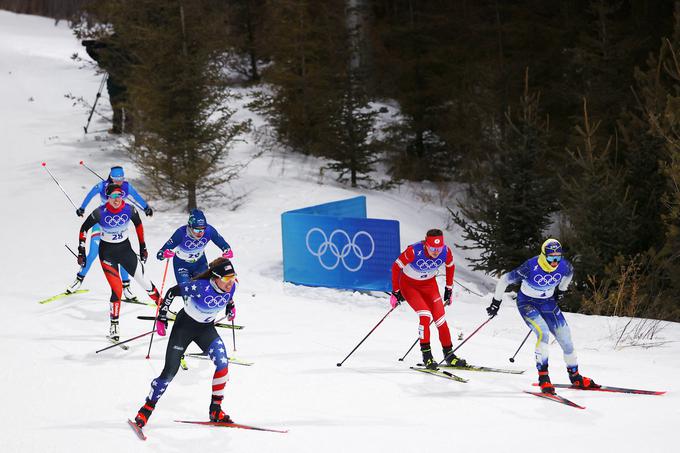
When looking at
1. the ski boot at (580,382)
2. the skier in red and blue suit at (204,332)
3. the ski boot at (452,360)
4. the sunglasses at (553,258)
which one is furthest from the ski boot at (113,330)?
the ski boot at (580,382)

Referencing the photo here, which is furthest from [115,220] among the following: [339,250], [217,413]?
[217,413]

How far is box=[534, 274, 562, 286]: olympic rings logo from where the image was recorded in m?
9.45

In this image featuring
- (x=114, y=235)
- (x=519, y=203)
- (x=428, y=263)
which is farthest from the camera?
(x=519, y=203)

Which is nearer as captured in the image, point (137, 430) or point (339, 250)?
point (137, 430)

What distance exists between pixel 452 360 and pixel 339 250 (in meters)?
5.02

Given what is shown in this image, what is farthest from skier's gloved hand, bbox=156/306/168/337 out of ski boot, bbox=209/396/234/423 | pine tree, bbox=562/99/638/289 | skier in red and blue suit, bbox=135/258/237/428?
pine tree, bbox=562/99/638/289

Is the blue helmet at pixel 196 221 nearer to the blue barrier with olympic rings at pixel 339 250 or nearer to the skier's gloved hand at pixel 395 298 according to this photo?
the skier's gloved hand at pixel 395 298

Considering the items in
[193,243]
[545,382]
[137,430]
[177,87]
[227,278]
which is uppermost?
[177,87]

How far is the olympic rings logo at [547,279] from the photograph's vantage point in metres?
9.45

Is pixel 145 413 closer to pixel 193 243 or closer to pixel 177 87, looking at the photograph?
A: pixel 193 243

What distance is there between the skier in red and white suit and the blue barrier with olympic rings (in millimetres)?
3537

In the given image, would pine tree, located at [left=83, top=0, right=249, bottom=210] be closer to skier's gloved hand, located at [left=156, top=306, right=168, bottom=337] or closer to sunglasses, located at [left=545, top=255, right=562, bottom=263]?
skier's gloved hand, located at [left=156, top=306, right=168, bottom=337]

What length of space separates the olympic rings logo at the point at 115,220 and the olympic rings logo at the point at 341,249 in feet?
14.2

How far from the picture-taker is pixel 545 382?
30.9 ft
